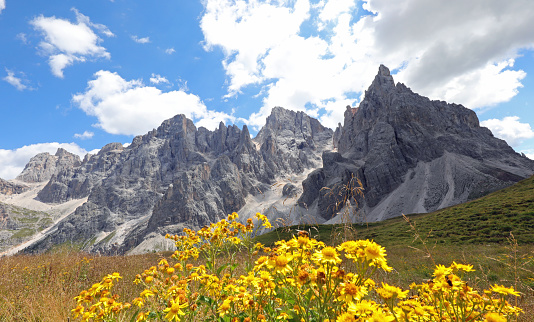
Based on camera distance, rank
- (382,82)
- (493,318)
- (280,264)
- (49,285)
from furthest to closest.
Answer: (382,82) < (49,285) < (280,264) < (493,318)

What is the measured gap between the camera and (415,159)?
427 feet

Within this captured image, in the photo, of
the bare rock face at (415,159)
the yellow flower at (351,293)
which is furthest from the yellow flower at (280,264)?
the bare rock face at (415,159)

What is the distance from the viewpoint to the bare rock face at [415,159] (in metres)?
102

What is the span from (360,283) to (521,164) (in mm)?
173835

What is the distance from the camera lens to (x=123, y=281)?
8141 millimetres

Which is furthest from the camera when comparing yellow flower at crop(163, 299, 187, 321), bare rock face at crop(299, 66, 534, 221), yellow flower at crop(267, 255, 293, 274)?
bare rock face at crop(299, 66, 534, 221)

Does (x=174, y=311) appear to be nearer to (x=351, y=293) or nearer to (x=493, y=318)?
(x=351, y=293)

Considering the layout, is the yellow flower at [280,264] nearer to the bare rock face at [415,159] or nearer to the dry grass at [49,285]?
the dry grass at [49,285]

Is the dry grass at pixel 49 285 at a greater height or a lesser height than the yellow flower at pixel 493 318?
lesser

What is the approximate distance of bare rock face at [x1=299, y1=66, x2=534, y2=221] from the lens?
102188 millimetres

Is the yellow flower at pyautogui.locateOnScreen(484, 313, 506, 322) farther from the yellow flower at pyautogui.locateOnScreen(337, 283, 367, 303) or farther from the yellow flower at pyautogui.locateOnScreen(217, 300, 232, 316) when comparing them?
the yellow flower at pyautogui.locateOnScreen(217, 300, 232, 316)

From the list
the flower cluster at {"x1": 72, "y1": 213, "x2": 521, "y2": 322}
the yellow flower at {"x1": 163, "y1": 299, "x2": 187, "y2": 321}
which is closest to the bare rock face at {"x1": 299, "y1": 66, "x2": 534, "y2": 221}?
the flower cluster at {"x1": 72, "y1": 213, "x2": 521, "y2": 322}

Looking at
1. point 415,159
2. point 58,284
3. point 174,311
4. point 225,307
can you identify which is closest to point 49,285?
point 58,284

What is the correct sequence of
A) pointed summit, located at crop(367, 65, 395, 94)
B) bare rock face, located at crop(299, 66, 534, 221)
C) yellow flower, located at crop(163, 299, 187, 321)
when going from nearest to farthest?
yellow flower, located at crop(163, 299, 187, 321), bare rock face, located at crop(299, 66, 534, 221), pointed summit, located at crop(367, 65, 395, 94)
